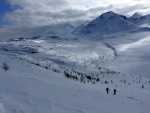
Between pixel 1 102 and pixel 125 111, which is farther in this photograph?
pixel 125 111

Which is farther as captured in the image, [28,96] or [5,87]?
[5,87]

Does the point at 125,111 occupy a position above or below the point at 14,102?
below

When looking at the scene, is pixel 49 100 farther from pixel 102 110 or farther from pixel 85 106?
pixel 102 110

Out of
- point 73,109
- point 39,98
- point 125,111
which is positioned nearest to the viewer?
point 73,109

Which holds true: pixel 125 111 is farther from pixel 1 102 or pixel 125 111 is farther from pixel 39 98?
pixel 1 102

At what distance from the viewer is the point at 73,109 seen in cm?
1988

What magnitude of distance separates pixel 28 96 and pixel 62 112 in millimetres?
4304

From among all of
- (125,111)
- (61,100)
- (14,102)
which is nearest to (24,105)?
(14,102)

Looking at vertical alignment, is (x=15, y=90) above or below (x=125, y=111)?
above

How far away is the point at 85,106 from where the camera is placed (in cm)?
2203

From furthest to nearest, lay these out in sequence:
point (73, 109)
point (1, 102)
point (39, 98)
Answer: point (39, 98)
point (73, 109)
point (1, 102)

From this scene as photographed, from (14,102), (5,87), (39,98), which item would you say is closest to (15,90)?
(5,87)

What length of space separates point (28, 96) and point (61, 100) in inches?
119

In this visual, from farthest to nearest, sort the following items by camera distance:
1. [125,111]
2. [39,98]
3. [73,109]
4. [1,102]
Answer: [125,111] → [39,98] → [73,109] → [1,102]
